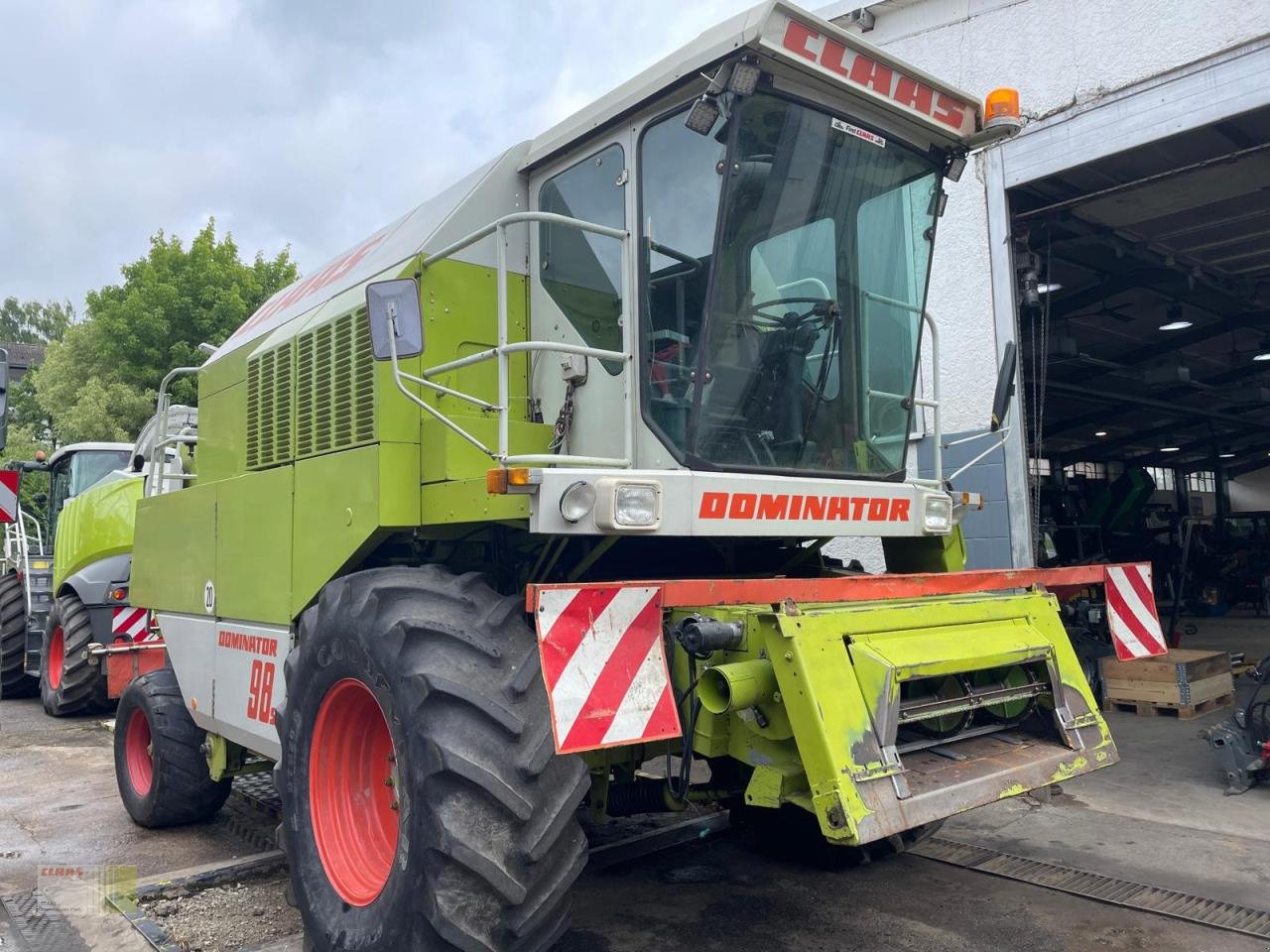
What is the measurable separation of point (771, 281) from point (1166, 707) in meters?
6.48

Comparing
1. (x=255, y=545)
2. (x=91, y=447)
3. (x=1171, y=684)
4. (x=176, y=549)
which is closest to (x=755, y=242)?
(x=255, y=545)

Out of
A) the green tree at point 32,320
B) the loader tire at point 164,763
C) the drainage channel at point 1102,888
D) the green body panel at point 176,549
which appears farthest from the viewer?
the green tree at point 32,320

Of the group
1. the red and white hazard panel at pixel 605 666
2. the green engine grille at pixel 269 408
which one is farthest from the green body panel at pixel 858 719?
the green engine grille at pixel 269 408

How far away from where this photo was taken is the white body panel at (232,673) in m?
4.30

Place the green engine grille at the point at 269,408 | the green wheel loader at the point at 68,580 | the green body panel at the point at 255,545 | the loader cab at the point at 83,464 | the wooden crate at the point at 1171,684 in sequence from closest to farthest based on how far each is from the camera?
the green body panel at the point at 255,545 < the green engine grille at the point at 269,408 < the wooden crate at the point at 1171,684 < the green wheel loader at the point at 68,580 < the loader cab at the point at 83,464

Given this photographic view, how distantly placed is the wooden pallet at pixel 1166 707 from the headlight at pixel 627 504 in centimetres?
677

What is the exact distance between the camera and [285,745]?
3.69 meters

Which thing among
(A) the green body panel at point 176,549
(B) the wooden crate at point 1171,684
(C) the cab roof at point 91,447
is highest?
(C) the cab roof at point 91,447

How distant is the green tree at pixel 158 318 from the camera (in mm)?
19719

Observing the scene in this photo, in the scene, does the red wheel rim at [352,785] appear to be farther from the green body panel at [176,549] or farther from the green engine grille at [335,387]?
the green body panel at [176,549]

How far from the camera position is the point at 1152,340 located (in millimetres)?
13266

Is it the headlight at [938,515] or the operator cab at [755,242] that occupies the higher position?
the operator cab at [755,242]

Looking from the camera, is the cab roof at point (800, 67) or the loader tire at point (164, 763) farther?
the loader tire at point (164, 763)

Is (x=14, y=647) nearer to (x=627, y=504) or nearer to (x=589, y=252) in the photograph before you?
(x=589, y=252)
